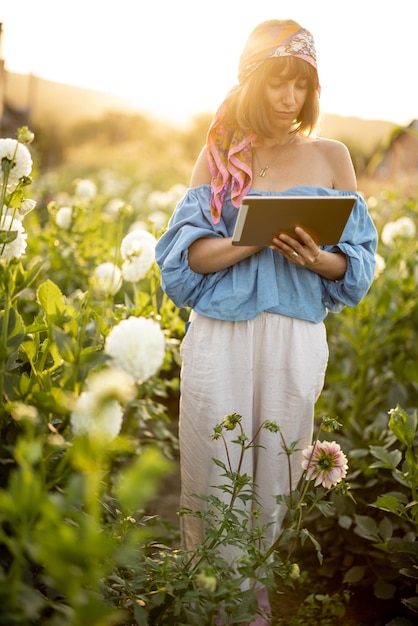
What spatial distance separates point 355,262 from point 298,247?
0.69 ft

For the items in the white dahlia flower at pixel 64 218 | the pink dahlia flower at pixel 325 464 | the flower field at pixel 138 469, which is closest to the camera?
the flower field at pixel 138 469

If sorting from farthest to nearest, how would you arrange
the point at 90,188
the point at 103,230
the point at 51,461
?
the point at 103,230, the point at 90,188, the point at 51,461

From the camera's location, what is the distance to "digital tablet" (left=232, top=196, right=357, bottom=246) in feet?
5.00

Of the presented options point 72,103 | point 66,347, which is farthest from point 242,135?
point 72,103

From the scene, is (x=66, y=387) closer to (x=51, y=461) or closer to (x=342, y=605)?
(x=51, y=461)

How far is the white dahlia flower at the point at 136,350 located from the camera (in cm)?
99

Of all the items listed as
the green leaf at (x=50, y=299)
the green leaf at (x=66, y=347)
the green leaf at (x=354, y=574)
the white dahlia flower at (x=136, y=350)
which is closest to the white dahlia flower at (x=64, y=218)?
the green leaf at (x=50, y=299)

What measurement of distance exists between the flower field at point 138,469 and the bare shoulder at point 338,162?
0.52 meters

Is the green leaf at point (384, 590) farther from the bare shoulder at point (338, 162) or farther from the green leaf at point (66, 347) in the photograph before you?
the green leaf at point (66, 347)

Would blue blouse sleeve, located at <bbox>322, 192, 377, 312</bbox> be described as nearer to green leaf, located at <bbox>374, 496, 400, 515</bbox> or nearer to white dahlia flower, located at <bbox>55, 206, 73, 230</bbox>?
green leaf, located at <bbox>374, 496, 400, 515</bbox>

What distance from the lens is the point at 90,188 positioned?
341 cm

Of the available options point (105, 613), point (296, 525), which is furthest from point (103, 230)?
point (105, 613)

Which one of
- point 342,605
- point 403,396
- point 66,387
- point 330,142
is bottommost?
point 342,605

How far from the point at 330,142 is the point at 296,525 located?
969 mm
